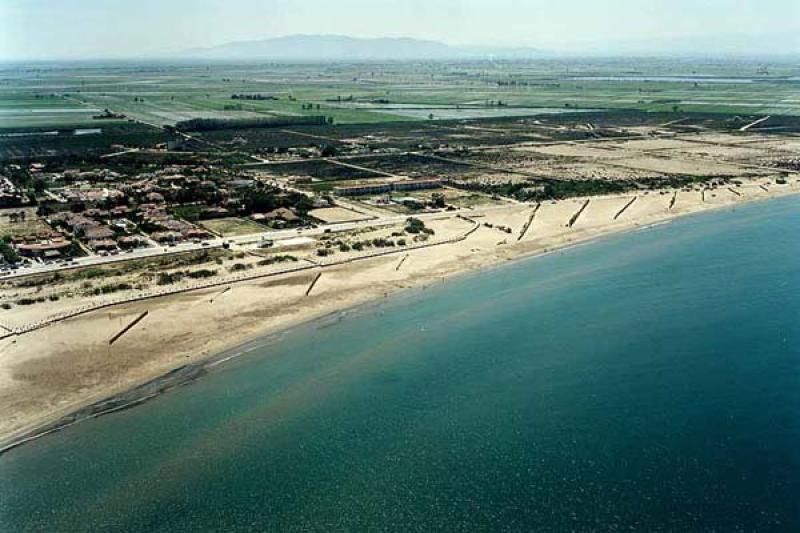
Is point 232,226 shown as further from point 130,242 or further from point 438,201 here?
point 438,201

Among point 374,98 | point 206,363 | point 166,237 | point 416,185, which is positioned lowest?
point 206,363

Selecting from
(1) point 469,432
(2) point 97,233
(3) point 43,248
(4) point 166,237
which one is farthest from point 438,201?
(1) point 469,432

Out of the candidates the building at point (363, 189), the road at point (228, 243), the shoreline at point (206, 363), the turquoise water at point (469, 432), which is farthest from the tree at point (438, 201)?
the turquoise water at point (469, 432)

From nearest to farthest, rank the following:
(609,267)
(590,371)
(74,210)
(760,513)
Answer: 1. (760,513)
2. (590,371)
3. (609,267)
4. (74,210)

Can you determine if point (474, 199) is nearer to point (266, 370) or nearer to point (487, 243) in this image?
point (487, 243)

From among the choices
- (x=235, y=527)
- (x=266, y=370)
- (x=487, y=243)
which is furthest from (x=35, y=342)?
(x=487, y=243)

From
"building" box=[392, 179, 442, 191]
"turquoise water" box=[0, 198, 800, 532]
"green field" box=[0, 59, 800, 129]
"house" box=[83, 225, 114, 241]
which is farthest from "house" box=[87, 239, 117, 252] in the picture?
"green field" box=[0, 59, 800, 129]

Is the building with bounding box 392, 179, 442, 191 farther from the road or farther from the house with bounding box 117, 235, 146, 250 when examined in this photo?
the house with bounding box 117, 235, 146, 250
